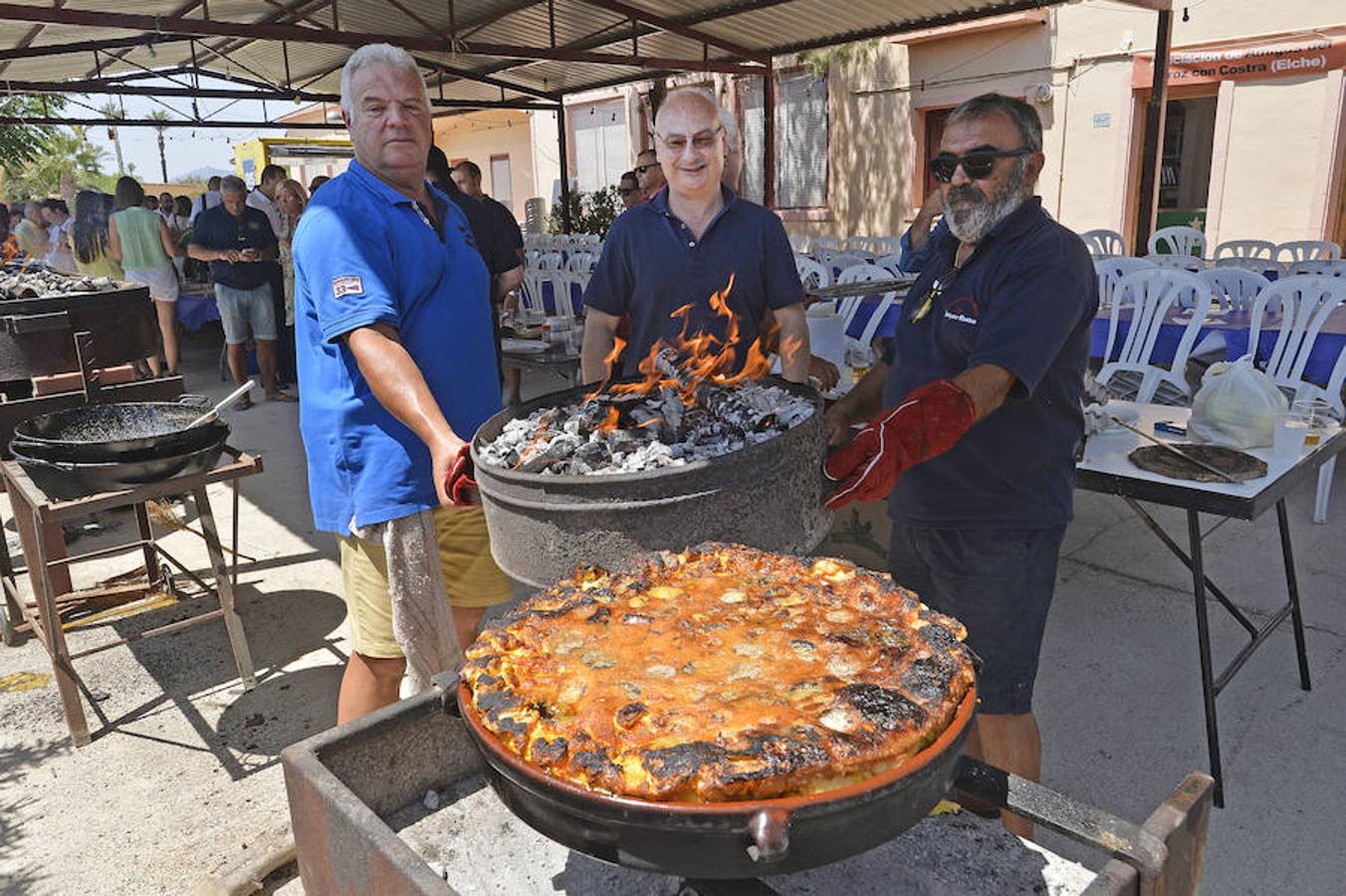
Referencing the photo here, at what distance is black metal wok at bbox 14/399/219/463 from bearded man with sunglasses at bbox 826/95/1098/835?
2.32 metres

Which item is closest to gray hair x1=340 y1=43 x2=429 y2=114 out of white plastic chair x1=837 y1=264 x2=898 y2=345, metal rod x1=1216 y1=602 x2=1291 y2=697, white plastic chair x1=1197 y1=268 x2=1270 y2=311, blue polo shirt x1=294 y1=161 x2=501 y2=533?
blue polo shirt x1=294 y1=161 x2=501 y2=533

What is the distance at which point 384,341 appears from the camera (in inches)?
82.4

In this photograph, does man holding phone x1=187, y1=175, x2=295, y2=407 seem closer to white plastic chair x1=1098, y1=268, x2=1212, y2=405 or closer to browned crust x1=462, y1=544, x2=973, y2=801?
white plastic chair x1=1098, y1=268, x2=1212, y2=405

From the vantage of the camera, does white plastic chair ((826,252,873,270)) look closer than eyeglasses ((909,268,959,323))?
No

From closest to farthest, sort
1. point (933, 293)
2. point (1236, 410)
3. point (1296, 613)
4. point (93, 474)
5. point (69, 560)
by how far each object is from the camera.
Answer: point (933, 293), point (93, 474), point (1236, 410), point (1296, 613), point (69, 560)

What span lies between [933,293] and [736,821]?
175 centimetres

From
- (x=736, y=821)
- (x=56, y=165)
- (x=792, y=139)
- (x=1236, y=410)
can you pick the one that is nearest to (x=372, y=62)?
(x=736, y=821)

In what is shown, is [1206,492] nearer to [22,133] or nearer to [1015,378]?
[1015,378]

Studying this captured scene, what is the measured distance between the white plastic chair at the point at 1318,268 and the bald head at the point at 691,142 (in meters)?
5.82

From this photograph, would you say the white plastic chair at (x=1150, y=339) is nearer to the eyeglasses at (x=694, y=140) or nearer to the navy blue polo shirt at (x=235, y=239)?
the eyeglasses at (x=694, y=140)

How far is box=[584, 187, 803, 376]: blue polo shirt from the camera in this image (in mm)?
2990

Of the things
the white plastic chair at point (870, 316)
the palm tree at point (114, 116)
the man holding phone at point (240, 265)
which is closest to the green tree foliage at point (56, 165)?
the palm tree at point (114, 116)

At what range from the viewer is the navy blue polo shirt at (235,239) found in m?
8.55

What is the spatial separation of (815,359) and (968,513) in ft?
3.61
